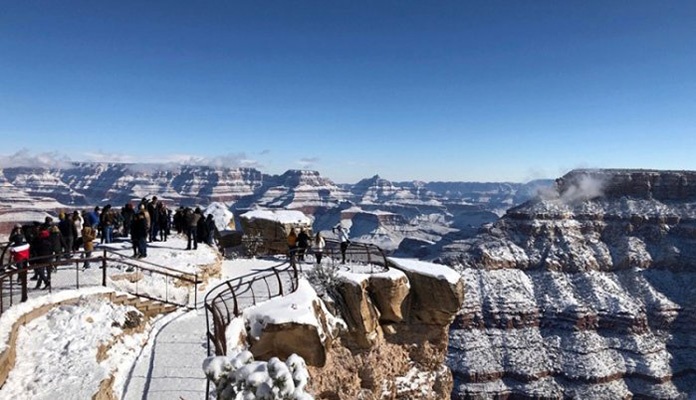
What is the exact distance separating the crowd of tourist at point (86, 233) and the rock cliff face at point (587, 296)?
6710 cm

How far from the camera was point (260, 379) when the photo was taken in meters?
5.55

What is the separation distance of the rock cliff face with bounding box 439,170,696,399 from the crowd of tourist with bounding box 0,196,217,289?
220ft

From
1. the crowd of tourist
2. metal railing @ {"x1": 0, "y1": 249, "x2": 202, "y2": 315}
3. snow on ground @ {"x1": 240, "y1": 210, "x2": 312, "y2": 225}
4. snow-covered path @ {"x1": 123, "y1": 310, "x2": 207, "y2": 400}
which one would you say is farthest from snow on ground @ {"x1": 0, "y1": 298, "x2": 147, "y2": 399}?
snow on ground @ {"x1": 240, "y1": 210, "x2": 312, "y2": 225}

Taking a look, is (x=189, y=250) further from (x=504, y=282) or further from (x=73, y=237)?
(x=504, y=282)

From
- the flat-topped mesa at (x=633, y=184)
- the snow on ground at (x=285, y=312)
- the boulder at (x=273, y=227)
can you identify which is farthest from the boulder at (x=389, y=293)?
the flat-topped mesa at (x=633, y=184)

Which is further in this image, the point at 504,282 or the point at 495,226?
the point at 495,226

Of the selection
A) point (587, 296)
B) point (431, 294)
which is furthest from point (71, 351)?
point (587, 296)

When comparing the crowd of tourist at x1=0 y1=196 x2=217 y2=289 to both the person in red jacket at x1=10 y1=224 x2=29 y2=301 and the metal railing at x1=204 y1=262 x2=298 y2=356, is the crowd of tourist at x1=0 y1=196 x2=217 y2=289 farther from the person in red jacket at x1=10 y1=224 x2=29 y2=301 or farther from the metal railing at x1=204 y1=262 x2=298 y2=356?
the metal railing at x1=204 y1=262 x2=298 y2=356

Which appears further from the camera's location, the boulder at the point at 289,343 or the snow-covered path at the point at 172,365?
the boulder at the point at 289,343

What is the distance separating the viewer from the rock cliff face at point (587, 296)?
256ft

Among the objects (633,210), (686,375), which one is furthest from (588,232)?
(686,375)

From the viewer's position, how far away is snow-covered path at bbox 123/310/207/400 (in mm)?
8859

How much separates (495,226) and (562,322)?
43973 millimetres

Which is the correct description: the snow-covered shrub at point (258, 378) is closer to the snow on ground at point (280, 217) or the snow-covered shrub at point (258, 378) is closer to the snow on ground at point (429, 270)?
the snow on ground at point (429, 270)
